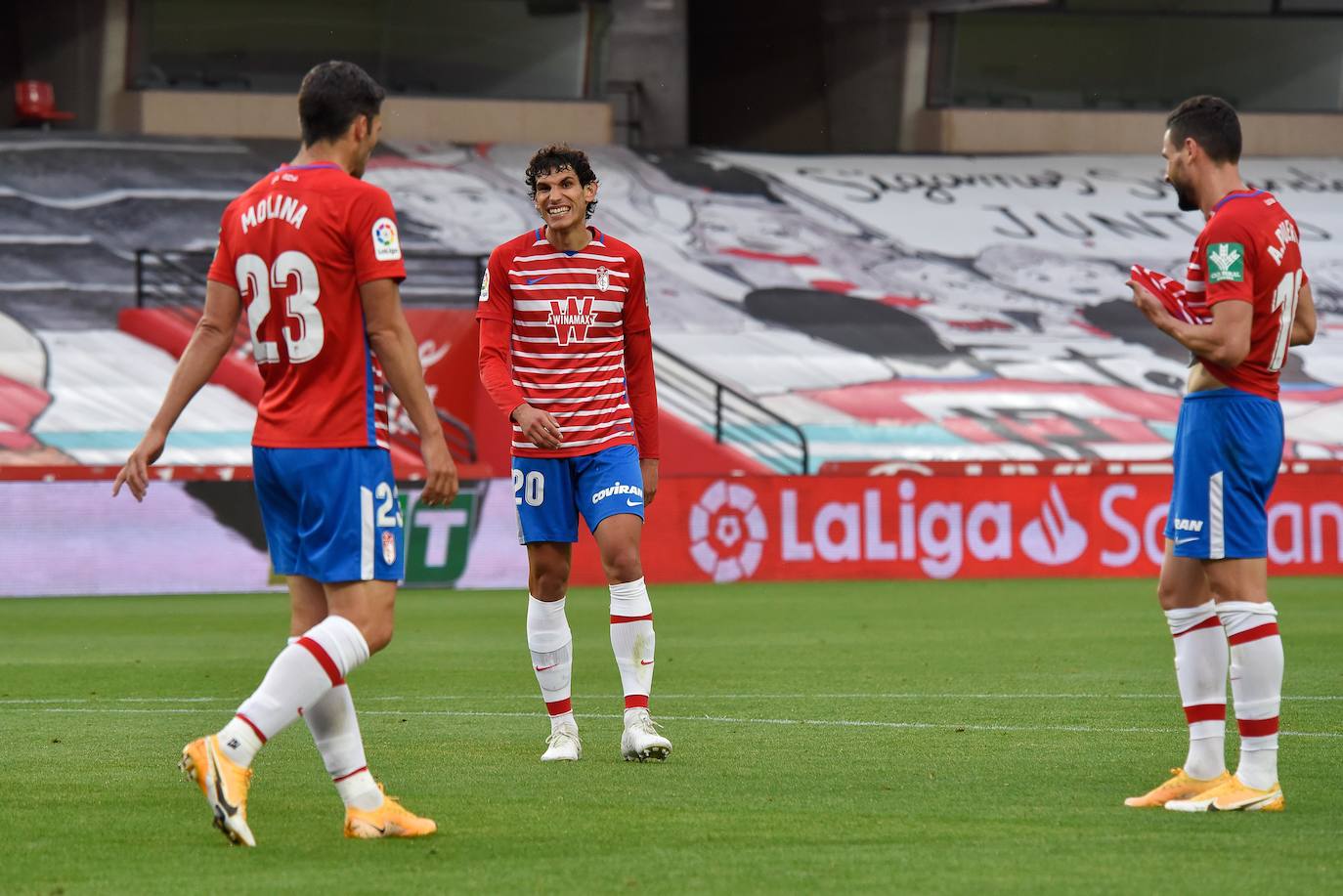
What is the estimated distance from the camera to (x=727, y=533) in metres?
20.0

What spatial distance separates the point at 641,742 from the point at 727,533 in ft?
40.6

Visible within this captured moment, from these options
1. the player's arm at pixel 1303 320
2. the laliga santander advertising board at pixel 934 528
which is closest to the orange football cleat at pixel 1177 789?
the player's arm at pixel 1303 320

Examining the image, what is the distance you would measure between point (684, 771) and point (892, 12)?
30109 mm

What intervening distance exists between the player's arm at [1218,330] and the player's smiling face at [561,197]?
250 cm

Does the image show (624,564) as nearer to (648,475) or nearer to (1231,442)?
(648,475)

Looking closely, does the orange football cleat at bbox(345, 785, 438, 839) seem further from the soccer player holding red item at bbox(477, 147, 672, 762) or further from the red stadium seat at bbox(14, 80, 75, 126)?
the red stadium seat at bbox(14, 80, 75, 126)

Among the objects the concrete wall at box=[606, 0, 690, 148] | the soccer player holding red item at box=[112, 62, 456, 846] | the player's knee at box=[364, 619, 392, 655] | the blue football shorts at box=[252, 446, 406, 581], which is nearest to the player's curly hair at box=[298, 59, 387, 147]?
the soccer player holding red item at box=[112, 62, 456, 846]

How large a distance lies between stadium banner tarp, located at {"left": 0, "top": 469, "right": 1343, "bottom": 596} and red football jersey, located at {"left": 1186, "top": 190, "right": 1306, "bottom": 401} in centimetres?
1292

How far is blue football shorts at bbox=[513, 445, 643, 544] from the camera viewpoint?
25.9 feet

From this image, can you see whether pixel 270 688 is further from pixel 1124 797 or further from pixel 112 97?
pixel 112 97

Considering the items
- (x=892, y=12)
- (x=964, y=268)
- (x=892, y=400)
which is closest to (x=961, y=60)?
(x=892, y=12)

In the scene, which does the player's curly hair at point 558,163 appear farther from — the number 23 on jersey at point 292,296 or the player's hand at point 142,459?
the player's hand at point 142,459

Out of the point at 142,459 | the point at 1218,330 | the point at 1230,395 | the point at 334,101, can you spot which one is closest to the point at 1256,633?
the point at 1230,395

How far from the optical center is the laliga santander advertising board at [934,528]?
19.8 meters
